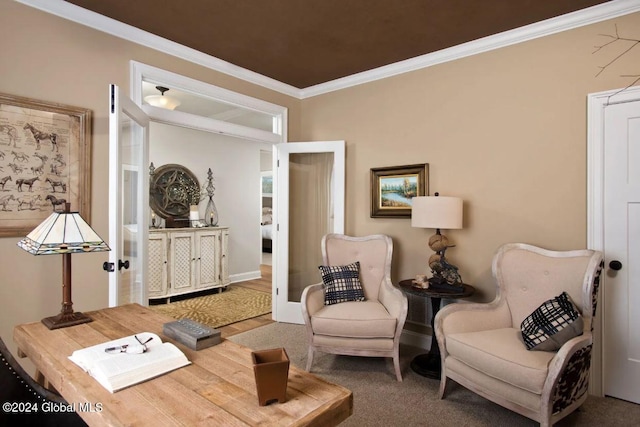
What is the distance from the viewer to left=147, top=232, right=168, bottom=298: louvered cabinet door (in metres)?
4.58

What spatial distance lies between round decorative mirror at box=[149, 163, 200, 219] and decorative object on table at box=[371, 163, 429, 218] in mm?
3101

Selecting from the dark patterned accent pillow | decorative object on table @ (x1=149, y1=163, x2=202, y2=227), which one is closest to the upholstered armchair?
the dark patterned accent pillow

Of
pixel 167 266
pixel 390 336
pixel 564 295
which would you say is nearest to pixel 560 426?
pixel 564 295

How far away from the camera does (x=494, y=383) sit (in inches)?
79.0

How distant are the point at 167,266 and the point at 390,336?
334 cm

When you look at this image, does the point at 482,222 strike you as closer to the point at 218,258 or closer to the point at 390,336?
the point at 390,336

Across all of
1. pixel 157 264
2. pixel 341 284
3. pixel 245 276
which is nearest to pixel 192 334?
pixel 341 284

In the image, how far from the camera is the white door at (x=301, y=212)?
3.91 m

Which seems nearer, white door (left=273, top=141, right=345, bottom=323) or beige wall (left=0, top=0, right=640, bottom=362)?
beige wall (left=0, top=0, right=640, bottom=362)

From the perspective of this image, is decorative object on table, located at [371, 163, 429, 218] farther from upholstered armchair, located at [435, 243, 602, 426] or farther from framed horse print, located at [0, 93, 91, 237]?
framed horse print, located at [0, 93, 91, 237]

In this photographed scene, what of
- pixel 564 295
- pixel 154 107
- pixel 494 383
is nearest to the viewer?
pixel 494 383

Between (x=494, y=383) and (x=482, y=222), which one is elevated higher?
(x=482, y=222)

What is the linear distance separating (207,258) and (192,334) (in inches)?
158

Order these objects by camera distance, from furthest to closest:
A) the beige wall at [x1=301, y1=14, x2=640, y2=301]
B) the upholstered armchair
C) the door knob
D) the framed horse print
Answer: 1. the beige wall at [x1=301, y1=14, x2=640, y2=301]
2. the door knob
3. the framed horse print
4. the upholstered armchair
